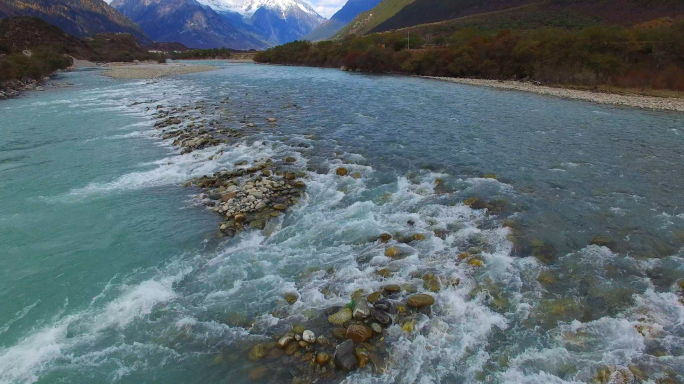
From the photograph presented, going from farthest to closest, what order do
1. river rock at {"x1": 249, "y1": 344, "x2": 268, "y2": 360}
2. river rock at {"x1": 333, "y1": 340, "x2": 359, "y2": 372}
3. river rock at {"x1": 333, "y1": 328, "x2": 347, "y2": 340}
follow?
river rock at {"x1": 333, "y1": 328, "x2": 347, "y2": 340} < river rock at {"x1": 249, "y1": 344, "x2": 268, "y2": 360} < river rock at {"x1": 333, "y1": 340, "x2": 359, "y2": 372}

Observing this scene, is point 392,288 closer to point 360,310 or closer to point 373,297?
point 373,297

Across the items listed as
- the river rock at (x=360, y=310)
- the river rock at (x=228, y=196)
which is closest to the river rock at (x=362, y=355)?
the river rock at (x=360, y=310)

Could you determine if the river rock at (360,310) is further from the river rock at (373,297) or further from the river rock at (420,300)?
the river rock at (420,300)

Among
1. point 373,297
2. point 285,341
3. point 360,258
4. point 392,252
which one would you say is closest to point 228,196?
point 360,258

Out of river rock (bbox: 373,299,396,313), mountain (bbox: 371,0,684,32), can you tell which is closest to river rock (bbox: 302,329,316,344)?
river rock (bbox: 373,299,396,313)

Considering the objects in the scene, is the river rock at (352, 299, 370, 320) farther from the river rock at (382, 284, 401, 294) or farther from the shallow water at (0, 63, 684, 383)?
the river rock at (382, 284, 401, 294)

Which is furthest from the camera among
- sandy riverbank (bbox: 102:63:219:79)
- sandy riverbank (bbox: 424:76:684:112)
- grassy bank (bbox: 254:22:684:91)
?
sandy riverbank (bbox: 102:63:219:79)
